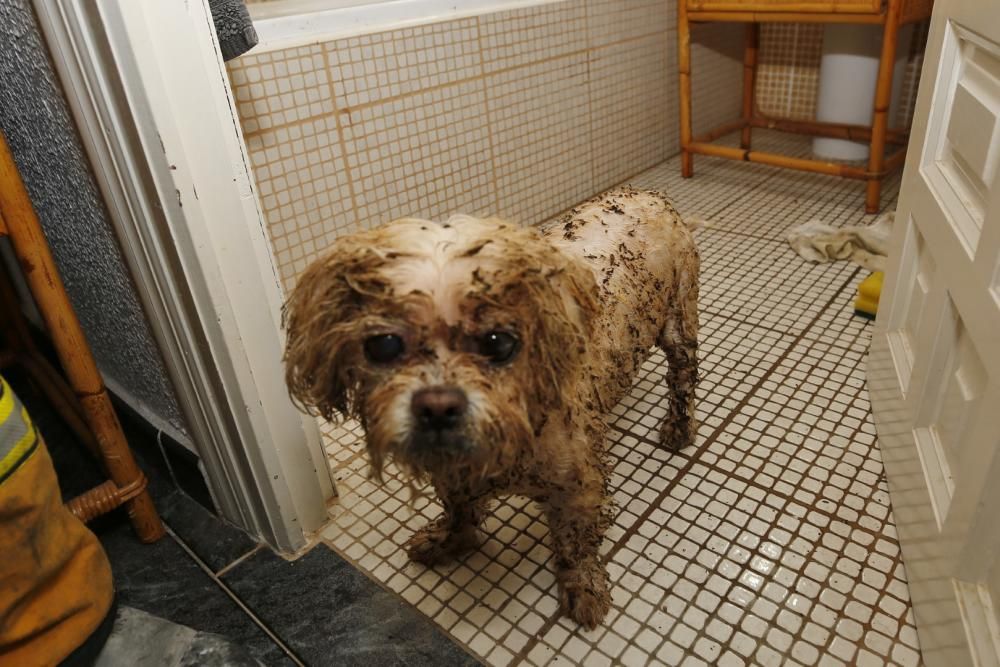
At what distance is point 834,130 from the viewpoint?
291 cm

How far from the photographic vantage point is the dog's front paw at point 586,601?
3.99 feet

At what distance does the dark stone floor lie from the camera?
4.01 ft

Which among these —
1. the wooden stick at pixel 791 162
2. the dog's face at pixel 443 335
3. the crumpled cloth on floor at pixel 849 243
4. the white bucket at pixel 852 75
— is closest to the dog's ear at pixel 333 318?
the dog's face at pixel 443 335

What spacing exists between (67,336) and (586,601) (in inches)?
39.7

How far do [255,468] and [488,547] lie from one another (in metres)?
0.48

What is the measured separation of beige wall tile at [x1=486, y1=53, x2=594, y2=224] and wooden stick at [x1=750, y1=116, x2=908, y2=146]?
2.90ft

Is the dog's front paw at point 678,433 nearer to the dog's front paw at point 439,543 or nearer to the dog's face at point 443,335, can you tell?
the dog's front paw at point 439,543

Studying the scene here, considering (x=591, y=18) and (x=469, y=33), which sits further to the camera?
(x=591, y=18)

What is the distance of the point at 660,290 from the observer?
4.41 feet

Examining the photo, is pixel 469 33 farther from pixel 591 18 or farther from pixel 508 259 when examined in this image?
pixel 508 259

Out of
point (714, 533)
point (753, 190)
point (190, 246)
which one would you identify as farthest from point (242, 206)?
point (753, 190)

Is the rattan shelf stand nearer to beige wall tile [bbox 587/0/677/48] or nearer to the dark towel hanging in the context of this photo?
beige wall tile [bbox 587/0/677/48]

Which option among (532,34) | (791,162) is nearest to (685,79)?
(791,162)

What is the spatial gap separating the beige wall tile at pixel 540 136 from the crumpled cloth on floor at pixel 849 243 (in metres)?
0.88
